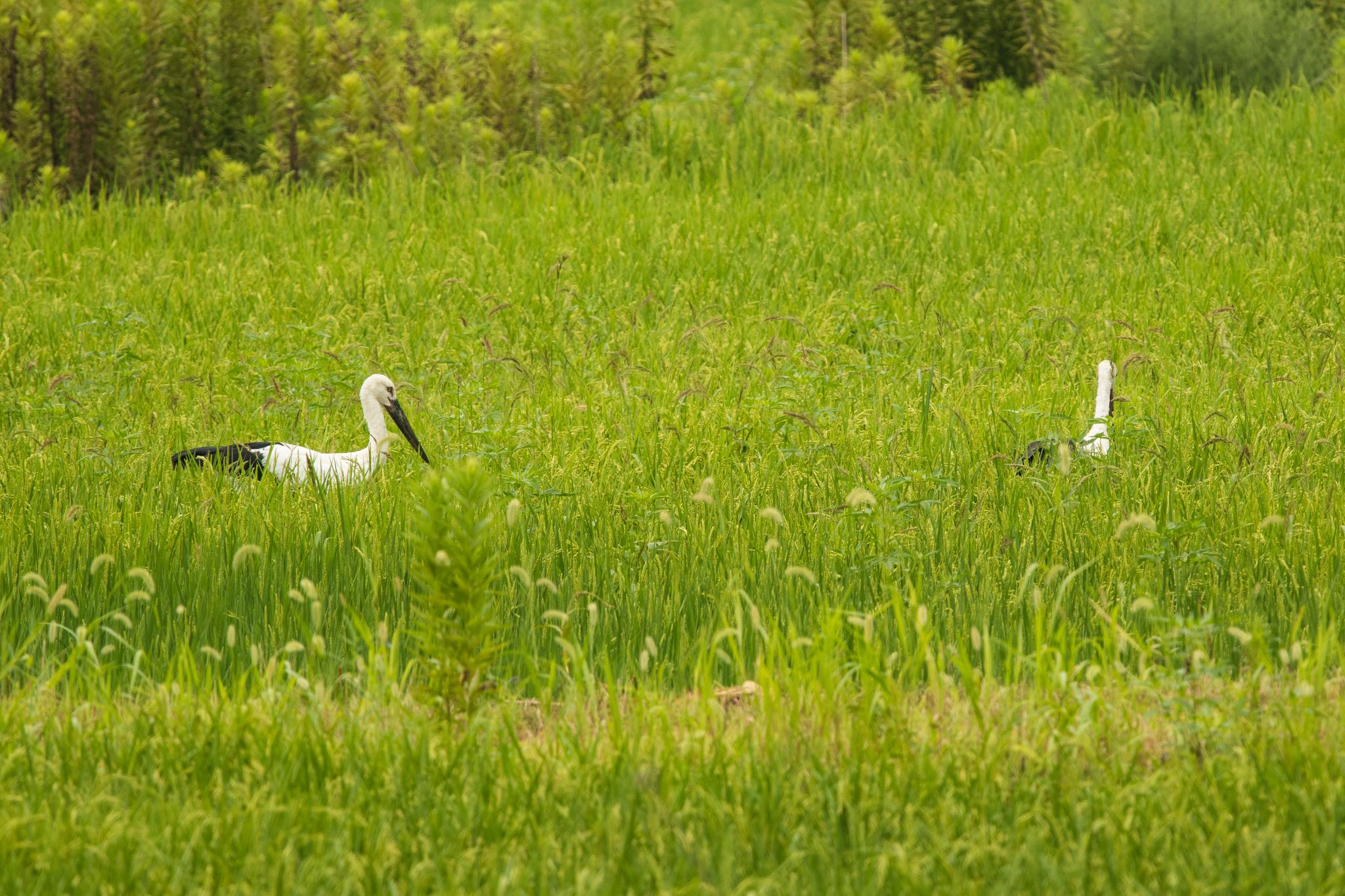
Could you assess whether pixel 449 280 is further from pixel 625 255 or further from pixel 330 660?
pixel 330 660

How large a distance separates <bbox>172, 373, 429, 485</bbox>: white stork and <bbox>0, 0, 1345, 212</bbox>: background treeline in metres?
5.43

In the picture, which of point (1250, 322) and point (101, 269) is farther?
point (101, 269)

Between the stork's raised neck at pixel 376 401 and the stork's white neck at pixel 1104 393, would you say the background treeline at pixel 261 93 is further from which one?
the stork's white neck at pixel 1104 393

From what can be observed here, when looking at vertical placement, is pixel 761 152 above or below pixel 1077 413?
above

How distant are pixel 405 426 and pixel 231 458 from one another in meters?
0.81

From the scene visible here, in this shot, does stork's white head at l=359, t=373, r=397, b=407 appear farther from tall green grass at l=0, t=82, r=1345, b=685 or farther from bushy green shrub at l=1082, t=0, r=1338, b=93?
bushy green shrub at l=1082, t=0, r=1338, b=93

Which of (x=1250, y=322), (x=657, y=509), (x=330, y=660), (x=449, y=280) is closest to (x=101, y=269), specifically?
(x=449, y=280)

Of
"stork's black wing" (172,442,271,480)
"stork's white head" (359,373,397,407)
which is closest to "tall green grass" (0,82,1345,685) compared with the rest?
"stork's black wing" (172,442,271,480)

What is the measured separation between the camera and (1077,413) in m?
6.90

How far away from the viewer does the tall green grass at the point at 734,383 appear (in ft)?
15.1

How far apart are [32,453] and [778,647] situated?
3.81 meters

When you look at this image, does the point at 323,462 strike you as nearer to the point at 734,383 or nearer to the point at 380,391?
the point at 380,391

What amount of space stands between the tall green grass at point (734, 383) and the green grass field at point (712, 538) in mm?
34

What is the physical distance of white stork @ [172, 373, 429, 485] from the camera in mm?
6039
